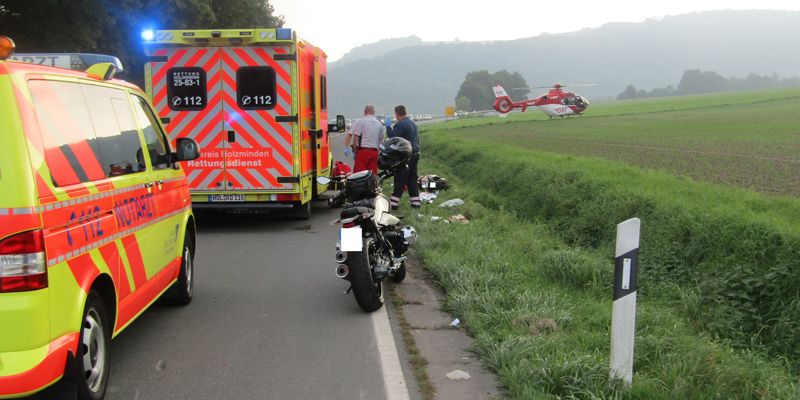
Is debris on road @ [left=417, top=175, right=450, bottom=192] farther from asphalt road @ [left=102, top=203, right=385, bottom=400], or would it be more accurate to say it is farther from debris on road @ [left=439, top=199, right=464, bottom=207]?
asphalt road @ [left=102, top=203, right=385, bottom=400]

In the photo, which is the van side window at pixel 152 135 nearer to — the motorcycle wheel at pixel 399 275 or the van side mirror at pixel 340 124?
the motorcycle wheel at pixel 399 275

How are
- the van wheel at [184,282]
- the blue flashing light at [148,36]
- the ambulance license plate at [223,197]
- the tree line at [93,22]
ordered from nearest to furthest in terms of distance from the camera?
the van wheel at [184,282] → the blue flashing light at [148,36] → the ambulance license plate at [223,197] → the tree line at [93,22]

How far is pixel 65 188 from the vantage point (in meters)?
3.74

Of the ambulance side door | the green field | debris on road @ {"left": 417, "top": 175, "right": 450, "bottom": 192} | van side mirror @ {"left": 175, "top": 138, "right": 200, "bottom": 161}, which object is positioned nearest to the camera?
the green field

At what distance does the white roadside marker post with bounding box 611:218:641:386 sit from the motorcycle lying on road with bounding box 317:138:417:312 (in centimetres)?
244

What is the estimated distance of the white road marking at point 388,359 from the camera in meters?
4.42

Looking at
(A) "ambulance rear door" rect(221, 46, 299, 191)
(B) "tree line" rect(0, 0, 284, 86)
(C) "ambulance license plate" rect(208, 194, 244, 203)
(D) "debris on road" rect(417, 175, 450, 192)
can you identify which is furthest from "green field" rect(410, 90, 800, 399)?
(B) "tree line" rect(0, 0, 284, 86)

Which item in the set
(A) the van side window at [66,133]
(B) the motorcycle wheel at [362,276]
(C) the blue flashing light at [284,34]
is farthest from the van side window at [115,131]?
(C) the blue flashing light at [284,34]

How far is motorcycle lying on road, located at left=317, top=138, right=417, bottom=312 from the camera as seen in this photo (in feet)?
→ 19.7

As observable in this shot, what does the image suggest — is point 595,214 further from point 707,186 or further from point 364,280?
point 364,280

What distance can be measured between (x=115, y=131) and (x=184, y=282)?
6.33 ft

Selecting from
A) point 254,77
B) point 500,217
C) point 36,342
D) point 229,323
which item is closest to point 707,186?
point 500,217

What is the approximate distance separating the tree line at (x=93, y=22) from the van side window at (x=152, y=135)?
1452 centimetres

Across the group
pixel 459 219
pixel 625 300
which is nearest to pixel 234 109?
pixel 459 219
